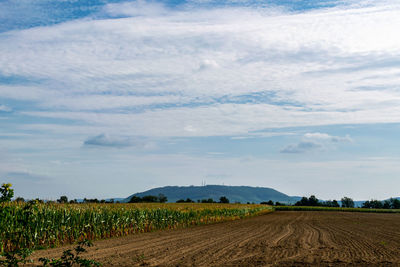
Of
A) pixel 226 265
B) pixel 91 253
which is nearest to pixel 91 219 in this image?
pixel 91 253

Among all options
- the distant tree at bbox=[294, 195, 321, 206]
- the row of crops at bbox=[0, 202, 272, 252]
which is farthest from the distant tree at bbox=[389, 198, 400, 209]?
the row of crops at bbox=[0, 202, 272, 252]

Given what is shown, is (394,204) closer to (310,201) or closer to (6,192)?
(310,201)

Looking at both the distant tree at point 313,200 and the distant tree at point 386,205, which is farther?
the distant tree at point 313,200

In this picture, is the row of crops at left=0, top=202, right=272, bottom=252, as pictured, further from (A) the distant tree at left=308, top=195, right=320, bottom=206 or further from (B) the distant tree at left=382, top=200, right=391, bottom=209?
(B) the distant tree at left=382, top=200, right=391, bottom=209

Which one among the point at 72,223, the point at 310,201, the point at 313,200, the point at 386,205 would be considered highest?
the point at 313,200

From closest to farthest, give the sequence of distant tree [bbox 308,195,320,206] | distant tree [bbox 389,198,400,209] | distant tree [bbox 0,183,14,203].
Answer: distant tree [bbox 0,183,14,203] → distant tree [bbox 389,198,400,209] → distant tree [bbox 308,195,320,206]

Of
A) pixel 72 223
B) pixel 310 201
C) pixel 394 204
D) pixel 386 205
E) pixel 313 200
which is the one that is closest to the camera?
pixel 72 223

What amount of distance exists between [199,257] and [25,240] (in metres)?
8.90

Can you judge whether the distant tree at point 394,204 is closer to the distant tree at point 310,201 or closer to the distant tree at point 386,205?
the distant tree at point 386,205

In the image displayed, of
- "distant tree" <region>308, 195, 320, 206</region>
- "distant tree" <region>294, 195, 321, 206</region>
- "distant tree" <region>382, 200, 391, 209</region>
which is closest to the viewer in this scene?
"distant tree" <region>382, 200, 391, 209</region>

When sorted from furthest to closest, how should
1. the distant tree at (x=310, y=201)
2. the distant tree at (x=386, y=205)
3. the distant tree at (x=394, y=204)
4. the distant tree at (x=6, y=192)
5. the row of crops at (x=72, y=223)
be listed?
Answer: the distant tree at (x=310, y=201)
the distant tree at (x=386, y=205)
the distant tree at (x=394, y=204)
the row of crops at (x=72, y=223)
the distant tree at (x=6, y=192)

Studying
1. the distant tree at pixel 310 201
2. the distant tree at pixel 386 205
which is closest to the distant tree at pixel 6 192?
the distant tree at pixel 310 201

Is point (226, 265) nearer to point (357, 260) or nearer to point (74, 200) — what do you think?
point (357, 260)

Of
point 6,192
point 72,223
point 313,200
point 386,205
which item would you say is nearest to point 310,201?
point 313,200
